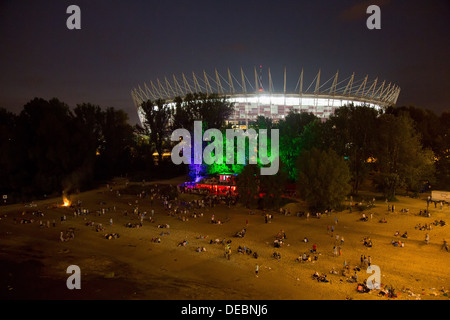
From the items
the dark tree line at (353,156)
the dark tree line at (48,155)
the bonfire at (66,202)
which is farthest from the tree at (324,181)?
the dark tree line at (48,155)

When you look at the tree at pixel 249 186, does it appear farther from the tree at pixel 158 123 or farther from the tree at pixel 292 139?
the tree at pixel 158 123

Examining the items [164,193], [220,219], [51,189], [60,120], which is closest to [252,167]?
[220,219]

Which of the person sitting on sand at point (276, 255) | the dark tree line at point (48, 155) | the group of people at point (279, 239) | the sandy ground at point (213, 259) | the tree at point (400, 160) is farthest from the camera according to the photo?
the dark tree line at point (48, 155)

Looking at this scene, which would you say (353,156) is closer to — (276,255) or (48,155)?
(276,255)

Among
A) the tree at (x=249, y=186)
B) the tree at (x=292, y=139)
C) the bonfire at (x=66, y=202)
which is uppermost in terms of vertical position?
the tree at (x=292, y=139)
